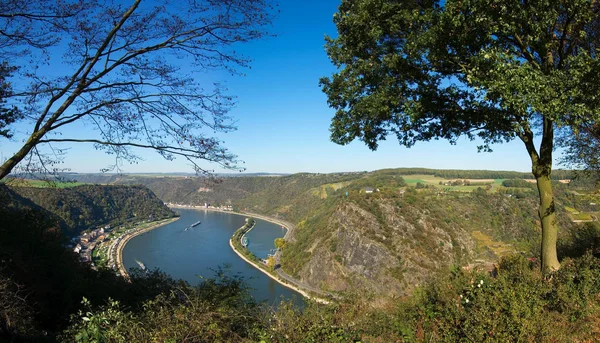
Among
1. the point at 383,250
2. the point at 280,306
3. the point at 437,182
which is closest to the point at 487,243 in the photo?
the point at 383,250

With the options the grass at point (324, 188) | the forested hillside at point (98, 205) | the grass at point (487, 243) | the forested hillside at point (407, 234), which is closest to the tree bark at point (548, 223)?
the forested hillside at point (407, 234)

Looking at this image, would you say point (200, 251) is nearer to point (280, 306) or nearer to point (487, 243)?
point (487, 243)

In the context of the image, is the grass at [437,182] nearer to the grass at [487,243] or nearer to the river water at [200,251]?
the grass at [487,243]

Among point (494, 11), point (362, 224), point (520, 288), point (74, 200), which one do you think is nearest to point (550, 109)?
point (494, 11)

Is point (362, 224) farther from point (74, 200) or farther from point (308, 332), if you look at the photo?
point (74, 200)

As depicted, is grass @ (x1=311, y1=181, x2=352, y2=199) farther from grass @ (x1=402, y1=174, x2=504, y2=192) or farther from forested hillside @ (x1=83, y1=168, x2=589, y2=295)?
forested hillside @ (x1=83, y1=168, x2=589, y2=295)
